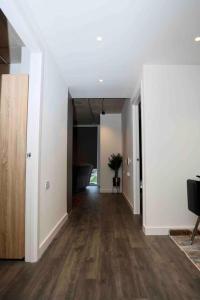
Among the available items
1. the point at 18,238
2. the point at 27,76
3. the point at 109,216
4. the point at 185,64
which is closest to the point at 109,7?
the point at 27,76

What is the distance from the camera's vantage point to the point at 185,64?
325 centimetres

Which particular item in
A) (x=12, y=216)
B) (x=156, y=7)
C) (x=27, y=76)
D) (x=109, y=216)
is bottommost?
(x=109, y=216)

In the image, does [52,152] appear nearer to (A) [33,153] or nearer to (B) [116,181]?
(A) [33,153]

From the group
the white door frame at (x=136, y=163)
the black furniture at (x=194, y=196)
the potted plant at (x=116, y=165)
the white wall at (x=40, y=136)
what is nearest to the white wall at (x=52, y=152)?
the white wall at (x=40, y=136)

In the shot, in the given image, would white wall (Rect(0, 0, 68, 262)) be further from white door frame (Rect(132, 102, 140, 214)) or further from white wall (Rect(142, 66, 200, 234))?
white door frame (Rect(132, 102, 140, 214))

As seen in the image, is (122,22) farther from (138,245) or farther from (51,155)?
(138,245)

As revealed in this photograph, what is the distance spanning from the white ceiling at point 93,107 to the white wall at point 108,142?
32 centimetres

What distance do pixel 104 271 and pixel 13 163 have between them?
58.9 inches

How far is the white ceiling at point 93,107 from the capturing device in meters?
6.11

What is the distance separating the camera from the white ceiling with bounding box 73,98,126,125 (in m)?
6.11

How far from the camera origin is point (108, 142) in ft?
24.9

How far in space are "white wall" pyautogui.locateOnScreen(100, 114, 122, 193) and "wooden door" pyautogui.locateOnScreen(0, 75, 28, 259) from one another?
5287 mm

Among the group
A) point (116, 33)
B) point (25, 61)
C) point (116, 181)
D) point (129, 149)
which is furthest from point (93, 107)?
point (116, 33)

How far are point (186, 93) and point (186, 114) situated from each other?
0.34m
